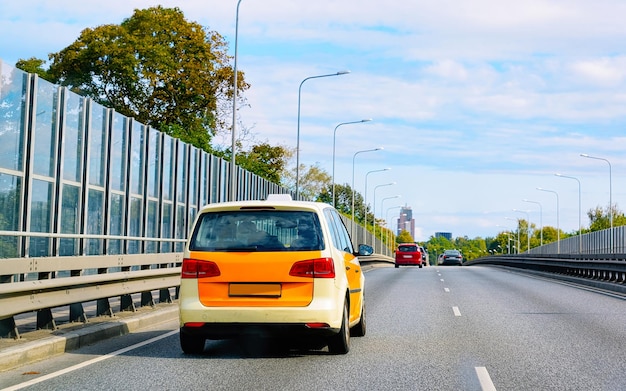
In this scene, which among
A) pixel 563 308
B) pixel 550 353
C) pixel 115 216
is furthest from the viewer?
pixel 115 216

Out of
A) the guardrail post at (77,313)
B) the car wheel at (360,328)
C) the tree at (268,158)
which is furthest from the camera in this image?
the tree at (268,158)

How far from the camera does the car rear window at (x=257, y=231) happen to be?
31.4 feet

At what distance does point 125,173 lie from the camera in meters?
19.9

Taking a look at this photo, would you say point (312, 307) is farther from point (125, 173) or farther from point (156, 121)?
point (156, 121)

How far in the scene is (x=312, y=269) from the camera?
31.0 ft

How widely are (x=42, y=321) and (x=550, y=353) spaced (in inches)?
233

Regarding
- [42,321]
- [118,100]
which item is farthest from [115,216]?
[118,100]

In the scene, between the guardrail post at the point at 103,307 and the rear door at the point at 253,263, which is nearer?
the rear door at the point at 253,263

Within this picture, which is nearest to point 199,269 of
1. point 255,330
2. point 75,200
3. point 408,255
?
point 255,330

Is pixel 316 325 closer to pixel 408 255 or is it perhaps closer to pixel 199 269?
pixel 199 269

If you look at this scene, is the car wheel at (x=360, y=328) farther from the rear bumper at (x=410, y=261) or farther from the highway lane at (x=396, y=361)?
the rear bumper at (x=410, y=261)

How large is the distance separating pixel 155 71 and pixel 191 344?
4096cm

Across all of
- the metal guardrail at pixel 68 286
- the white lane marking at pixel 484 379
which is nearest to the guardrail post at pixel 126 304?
the metal guardrail at pixel 68 286

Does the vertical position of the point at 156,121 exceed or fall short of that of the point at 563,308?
it exceeds it
